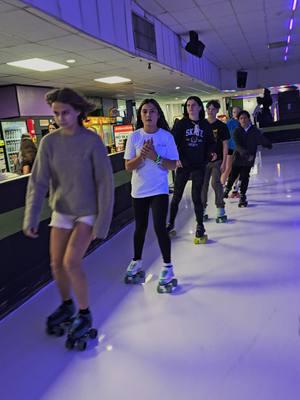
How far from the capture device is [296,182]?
7055 millimetres

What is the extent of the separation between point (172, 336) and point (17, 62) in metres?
4.29

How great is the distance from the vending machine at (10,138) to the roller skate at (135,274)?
5582 millimetres

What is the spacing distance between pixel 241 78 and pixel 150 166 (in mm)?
11788

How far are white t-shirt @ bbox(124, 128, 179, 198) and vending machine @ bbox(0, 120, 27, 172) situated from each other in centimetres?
560

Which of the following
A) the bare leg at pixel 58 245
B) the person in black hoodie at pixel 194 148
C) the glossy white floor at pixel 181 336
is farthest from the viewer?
the person in black hoodie at pixel 194 148

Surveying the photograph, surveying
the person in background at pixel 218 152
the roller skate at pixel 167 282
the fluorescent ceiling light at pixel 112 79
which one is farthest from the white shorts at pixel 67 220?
the fluorescent ceiling light at pixel 112 79

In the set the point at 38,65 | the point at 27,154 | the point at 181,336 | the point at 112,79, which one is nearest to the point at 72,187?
the point at 181,336

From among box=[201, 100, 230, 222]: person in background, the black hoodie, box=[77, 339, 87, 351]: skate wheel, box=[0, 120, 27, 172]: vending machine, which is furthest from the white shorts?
box=[0, 120, 27, 172]: vending machine

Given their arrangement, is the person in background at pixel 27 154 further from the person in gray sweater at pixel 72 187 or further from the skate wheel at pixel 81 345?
the skate wheel at pixel 81 345

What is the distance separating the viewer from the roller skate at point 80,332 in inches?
87.1

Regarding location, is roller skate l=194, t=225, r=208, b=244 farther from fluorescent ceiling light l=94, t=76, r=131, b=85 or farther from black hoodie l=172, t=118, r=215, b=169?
fluorescent ceiling light l=94, t=76, r=131, b=85

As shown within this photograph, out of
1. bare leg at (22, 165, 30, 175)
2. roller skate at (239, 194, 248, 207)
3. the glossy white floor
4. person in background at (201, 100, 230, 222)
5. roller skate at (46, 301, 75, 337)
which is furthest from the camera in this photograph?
roller skate at (239, 194, 248, 207)

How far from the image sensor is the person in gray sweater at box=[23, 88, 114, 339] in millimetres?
2105

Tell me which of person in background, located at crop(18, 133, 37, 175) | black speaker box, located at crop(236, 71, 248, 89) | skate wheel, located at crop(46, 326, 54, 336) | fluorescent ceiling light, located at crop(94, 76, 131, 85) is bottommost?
skate wheel, located at crop(46, 326, 54, 336)
